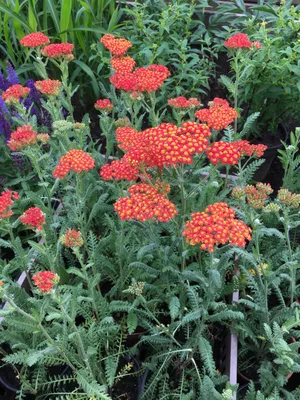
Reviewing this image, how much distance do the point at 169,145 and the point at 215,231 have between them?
284 millimetres

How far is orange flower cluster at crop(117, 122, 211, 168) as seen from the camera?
1.24 metres

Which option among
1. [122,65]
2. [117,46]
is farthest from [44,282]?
[117,46]

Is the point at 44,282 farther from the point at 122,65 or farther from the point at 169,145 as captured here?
the point at 122,65

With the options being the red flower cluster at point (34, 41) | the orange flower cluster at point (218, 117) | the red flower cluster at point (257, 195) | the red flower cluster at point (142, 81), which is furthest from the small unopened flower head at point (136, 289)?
the red flower cluster at point (34, 41)

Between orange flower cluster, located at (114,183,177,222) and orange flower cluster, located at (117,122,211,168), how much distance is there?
0.10 meters

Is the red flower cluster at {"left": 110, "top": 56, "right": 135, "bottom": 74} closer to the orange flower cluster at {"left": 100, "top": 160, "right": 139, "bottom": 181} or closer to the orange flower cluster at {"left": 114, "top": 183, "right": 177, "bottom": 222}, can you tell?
the orange flower cluster at {"left": 100, "top": 160, "right": 139, "bottom": 181}

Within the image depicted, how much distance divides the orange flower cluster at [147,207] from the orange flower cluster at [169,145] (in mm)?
104

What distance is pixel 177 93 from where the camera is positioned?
8.90ft

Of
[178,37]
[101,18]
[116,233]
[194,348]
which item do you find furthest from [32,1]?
[194,348]

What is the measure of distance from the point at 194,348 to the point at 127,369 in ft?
1.00

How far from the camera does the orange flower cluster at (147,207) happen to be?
130cm

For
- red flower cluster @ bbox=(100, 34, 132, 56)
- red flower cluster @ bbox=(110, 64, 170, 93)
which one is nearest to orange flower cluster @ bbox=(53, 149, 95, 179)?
red flower cluster @ bbox=(110, 64, 170, 93)

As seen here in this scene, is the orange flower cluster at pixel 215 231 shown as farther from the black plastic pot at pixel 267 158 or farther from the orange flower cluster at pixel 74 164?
the black plastic pot at pixel 267 158

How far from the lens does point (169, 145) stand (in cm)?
125
